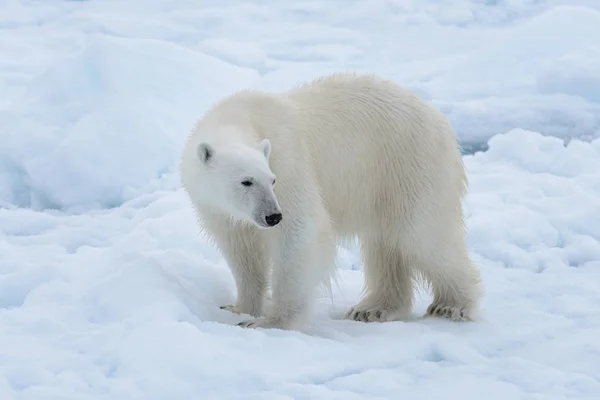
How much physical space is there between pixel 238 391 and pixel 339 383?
1.17 ft

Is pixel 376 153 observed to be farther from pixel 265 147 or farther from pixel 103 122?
→ pixel 103 122

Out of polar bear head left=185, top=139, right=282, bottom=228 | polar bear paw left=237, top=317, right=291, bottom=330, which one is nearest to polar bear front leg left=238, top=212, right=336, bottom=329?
polar bear paw left=237, top=317, right=291, bottom=330

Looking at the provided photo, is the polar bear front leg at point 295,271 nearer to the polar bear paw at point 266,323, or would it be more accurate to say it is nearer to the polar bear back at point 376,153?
the polar bear paw at point 266,323

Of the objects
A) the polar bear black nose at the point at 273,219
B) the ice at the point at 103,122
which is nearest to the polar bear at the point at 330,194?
the polar bear black nose at the point at 273,219

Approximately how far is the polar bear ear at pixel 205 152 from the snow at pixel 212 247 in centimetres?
49

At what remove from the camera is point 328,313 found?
4.25 m

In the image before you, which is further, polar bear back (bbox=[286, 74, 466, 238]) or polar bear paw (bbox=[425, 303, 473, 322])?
polar bear paw (bbox=[425, 303, 473, 322])

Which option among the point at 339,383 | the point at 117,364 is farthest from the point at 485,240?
the point at 117,364

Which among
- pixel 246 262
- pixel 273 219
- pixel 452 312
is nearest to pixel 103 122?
pixel 246 262

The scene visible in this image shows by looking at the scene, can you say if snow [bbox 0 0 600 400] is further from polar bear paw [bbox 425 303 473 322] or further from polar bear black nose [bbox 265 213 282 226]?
polar bear black nose [bbox 265 213 282 226]

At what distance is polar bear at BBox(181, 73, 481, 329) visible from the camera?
11.4 ft

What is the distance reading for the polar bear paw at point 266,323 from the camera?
3.52m

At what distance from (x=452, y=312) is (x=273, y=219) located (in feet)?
4.04

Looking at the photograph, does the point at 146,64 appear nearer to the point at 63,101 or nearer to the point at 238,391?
the point at 63,101
